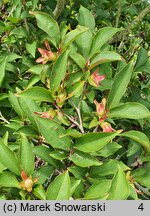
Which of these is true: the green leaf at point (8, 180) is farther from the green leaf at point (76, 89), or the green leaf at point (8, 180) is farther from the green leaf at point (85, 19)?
the green leaf at point (85, 19)

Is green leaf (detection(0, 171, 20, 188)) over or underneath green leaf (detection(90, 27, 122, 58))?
underneath

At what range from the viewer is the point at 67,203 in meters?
1.17

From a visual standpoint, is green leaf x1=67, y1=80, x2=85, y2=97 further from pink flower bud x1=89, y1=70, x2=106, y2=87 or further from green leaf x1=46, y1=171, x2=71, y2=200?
green leaf x1=46, y1=171, x2=71, y2=200

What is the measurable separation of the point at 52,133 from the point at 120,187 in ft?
0.86

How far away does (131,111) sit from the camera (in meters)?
1.33

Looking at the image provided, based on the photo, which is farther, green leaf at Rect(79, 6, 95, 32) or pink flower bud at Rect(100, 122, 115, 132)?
green leaf at Rect(79, 6, 95, 32)

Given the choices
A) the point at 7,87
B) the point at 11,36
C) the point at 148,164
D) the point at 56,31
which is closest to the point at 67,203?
the point at 148,164

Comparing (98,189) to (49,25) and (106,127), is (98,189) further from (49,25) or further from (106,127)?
(49,25)

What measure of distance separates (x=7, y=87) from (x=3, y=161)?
1.97ft

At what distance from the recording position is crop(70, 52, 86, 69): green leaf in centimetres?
143

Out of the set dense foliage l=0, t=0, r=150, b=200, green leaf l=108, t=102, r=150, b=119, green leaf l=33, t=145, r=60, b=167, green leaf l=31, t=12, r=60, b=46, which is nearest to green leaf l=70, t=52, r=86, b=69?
dense foliage l=0, t=0, r=150, b=200

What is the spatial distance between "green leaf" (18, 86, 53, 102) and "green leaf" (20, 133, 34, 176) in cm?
13

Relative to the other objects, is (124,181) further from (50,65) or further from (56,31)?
(56,31)

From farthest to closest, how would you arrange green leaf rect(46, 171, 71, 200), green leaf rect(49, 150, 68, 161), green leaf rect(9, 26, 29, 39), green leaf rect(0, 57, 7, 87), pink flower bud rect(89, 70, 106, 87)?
green leaf rect(9, 26, 29, 39) < green leaf rect(0, 57, 7, 87) < pink flower bud rect(89, 70, 106, 87) < green leaf rect(49, 150, 68, 161) < green leaf rect(46, 171, 71, 200)
